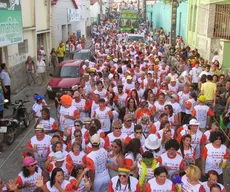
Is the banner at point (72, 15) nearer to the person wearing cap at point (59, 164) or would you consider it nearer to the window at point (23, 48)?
the window at point (23, 48)

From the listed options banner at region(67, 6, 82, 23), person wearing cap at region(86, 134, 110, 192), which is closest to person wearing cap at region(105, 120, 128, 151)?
person wearing cap at region(86, 134, 110, 192)

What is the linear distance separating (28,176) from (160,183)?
2.11 meters

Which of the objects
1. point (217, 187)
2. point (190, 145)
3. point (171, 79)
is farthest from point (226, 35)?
point (217, 187)

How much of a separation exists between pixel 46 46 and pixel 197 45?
33.5 ft

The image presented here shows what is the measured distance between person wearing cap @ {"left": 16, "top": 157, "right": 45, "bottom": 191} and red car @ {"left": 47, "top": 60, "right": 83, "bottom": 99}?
9.05 metres

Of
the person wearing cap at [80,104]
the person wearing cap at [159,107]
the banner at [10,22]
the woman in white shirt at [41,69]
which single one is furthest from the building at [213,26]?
the person wearing cap at [80,104]

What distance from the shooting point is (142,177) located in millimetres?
5953

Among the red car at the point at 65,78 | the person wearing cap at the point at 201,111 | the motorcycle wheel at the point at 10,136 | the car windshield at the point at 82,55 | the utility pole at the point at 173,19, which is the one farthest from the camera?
the utility pole at the point at 173,19

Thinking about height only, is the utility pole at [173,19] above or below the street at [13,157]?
above

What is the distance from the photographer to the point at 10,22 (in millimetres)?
14773

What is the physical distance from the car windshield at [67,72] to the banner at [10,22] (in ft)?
7.16

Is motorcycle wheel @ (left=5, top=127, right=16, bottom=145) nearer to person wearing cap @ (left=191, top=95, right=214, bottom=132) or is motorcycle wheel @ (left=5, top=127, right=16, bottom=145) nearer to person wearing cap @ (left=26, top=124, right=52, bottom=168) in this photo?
person wearing cap @ (left=26, top=124, right=52, bottom=168)

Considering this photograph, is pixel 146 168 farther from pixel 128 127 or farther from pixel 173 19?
pixel 173 19

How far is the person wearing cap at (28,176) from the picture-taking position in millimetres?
5895
